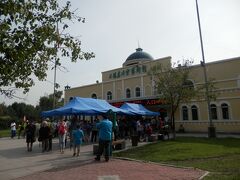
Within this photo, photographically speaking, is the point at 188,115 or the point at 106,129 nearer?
the point at 106,129

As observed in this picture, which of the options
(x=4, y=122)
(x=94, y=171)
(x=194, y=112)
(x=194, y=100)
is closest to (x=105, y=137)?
(x=94, y=171)

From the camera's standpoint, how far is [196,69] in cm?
2828

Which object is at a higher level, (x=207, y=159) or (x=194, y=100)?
(x=194, y=100)

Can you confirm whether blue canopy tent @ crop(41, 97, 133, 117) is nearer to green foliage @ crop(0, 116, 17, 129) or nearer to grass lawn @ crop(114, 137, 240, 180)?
grass lawn @ crop(114, 137, 240, 180)

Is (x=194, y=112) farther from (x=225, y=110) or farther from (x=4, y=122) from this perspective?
(x=4, y=122)

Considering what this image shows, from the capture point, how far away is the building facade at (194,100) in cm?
2522

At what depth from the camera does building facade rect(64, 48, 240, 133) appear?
2522 cm

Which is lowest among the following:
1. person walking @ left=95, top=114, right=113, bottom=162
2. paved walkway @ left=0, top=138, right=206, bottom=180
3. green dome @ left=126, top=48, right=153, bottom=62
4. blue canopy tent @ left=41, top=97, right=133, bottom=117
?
paved walkway @ left=0, top=138, right=206, bottom=180

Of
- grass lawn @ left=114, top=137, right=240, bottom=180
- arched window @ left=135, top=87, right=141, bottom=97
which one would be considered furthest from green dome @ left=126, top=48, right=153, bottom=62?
grass lawn @ left=114, top=137, right=240, bottom=180

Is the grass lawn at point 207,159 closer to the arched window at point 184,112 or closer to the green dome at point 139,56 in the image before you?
the arched window at point 184,112

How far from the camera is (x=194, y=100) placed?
27625 mm

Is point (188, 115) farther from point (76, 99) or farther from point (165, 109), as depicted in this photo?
point (76, 99)

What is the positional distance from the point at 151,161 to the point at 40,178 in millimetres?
4556

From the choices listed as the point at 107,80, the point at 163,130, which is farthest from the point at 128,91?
the point at 163,130
